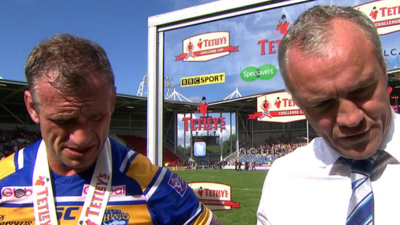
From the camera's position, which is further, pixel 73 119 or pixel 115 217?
pixel 115 217

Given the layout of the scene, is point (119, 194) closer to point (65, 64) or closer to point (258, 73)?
point (65, 64)

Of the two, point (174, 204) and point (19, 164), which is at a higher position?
point (19, 164)

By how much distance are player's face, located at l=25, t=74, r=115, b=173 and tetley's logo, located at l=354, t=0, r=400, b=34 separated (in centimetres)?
167

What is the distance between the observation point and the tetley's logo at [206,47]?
2398 mm

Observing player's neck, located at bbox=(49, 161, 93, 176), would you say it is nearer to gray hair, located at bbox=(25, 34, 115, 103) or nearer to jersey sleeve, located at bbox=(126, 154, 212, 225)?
jersey sleeve, located at bbox=(126, 154, 212, 225)

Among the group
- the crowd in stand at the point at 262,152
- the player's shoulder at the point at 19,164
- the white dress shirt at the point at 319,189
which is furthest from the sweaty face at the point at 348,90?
the crowd in stand at the point at 262,152

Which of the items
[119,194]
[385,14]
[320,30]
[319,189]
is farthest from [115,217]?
[385,14]

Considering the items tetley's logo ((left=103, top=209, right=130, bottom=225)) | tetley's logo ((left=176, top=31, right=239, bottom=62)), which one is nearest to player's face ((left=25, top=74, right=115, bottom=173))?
tetley's logo ((left=103, top=209, right=130, bottom=225))

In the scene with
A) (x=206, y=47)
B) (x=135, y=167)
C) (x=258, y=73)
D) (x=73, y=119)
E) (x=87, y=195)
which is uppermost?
(x=206, y=47)

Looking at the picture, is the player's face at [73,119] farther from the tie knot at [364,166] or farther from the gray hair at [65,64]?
the tie knot at [364,166]

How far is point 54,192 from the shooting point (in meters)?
1.48

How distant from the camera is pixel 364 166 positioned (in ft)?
3.63

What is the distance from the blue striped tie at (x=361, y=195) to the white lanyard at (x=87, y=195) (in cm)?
103

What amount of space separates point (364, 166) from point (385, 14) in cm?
129
